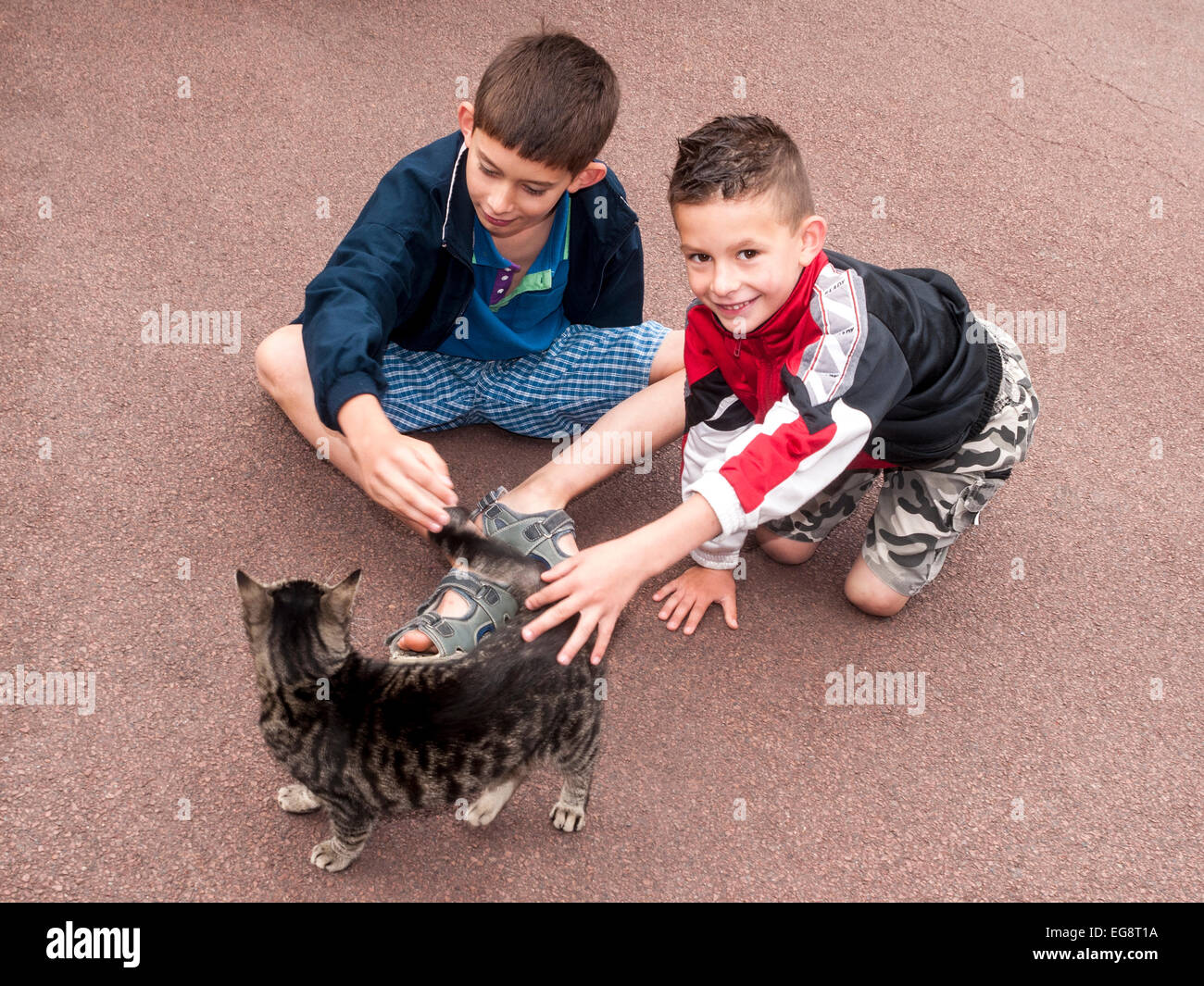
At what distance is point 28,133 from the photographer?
3.47 meters

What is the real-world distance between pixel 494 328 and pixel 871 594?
124 centimetres

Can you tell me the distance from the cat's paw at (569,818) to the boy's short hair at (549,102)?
1.43m

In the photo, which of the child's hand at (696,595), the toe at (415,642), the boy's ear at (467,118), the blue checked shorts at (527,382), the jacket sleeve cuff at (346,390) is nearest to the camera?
the jacket sleeve cuff at (346,390)

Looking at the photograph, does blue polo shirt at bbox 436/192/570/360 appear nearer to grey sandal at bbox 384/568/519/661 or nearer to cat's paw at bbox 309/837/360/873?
grey sandal at bbox 384/568/519/661

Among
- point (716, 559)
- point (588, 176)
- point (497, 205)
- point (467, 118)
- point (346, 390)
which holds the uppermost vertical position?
point (467, 118)

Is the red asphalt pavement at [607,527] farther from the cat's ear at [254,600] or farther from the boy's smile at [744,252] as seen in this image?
the boy's smile at [744,252]

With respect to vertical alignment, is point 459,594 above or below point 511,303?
below

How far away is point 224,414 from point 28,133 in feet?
5.00

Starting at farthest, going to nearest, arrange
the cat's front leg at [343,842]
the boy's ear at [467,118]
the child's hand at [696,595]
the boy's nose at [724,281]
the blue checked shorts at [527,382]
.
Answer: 1. the blue checked shorts at [527,382]
2. the child's hand at [696,595]
3. the boy's ear at [467,118]
4. the boy's nose at [724,281]
5. the cat's front leg at [343,842]

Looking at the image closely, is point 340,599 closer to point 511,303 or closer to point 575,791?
point 575,791

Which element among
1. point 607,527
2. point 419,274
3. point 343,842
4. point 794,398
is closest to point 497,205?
point 419,274

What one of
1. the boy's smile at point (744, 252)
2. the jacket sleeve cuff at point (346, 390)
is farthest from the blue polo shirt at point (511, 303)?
the boy's smile at point (744, 252)

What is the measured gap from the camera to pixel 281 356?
2.64 metres

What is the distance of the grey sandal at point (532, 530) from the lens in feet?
8.07
